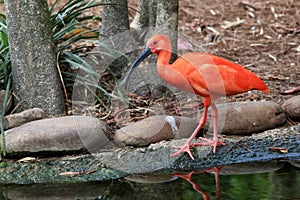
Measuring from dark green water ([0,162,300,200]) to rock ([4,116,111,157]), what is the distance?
338mm

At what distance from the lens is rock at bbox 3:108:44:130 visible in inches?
201

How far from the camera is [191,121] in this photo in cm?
525

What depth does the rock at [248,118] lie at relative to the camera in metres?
5.30

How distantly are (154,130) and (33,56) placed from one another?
3.80 ft

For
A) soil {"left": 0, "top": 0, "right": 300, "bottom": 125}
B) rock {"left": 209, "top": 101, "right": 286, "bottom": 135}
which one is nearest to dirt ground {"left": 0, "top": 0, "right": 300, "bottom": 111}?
soil {"left": 0, "top": 0, "right": 300, "bottom": 125}

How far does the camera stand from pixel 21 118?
5.12 meters

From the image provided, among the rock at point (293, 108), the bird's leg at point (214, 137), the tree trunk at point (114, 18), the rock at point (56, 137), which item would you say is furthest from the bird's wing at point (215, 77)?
the tree trunk at point (114, 18)

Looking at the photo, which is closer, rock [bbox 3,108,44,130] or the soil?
rock [bbox 3,108,44,130]

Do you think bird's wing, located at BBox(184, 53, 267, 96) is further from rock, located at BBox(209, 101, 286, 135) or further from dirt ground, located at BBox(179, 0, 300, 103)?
dirt ground, located at BBox(179, 0, 300, 103)

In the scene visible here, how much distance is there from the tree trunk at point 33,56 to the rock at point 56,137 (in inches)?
14.0

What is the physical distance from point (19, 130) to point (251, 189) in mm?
1811

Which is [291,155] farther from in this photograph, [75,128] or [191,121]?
[75,128]

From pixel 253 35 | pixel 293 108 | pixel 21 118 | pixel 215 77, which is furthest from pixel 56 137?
pixel 253 35

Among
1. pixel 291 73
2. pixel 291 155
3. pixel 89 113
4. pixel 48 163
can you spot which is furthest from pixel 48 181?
pixel 291 73
